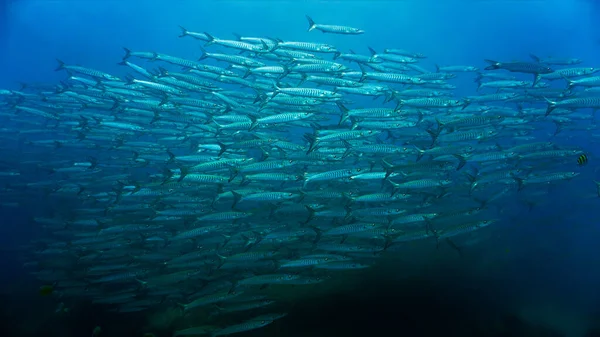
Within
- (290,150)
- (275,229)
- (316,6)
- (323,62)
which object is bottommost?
(275,229)

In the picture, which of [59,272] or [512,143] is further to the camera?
[512,143]

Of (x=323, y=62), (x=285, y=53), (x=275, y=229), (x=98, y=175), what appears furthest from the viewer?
(x=98, y=175)

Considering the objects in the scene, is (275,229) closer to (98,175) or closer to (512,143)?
(98,175)

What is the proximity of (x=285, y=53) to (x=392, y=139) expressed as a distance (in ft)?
10.1

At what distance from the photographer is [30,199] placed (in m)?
11.5

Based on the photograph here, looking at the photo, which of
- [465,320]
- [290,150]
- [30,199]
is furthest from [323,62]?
[30,199]

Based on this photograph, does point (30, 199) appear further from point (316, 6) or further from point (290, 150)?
point (316, 6)

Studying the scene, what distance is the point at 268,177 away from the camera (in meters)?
6.88

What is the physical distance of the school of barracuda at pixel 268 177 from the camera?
21.7 feet

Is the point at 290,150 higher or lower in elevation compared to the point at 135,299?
higher

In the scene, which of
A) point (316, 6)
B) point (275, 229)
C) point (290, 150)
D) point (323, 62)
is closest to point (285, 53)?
point (323, 62)

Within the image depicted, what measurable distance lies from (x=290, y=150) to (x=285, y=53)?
2.07 metres

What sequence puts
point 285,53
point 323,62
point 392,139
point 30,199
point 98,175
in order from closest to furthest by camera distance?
point 323,62, point 285,53, point 392,139, point 98,175, point 30,199

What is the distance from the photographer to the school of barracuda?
6602 mm
